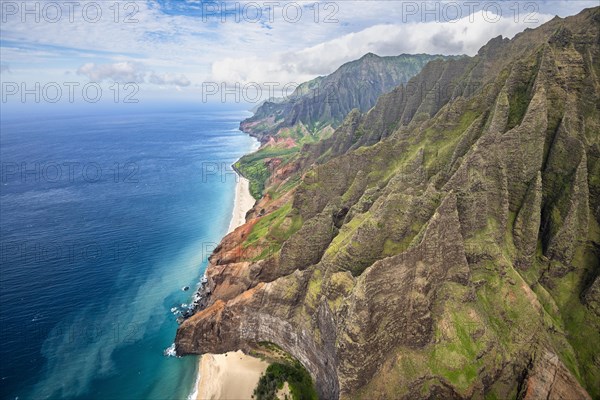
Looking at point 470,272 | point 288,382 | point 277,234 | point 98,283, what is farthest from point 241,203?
point 470,272

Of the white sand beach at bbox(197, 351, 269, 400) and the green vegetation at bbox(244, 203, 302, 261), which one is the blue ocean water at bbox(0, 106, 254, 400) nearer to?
the white sand beach at bbox(197, 351, 269, 400)

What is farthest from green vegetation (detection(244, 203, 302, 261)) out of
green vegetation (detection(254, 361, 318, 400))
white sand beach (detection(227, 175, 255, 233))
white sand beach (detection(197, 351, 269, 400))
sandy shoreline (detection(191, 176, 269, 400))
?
white sand beach (detection(227, 175, 255, 233))

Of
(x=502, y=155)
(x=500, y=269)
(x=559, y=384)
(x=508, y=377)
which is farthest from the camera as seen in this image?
(x=502, y=155)

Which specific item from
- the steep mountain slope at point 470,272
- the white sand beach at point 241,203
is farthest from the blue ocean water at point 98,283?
the steep mountain slope at point 470,272

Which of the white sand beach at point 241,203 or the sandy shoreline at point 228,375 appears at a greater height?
the white sand beach at point 241,203

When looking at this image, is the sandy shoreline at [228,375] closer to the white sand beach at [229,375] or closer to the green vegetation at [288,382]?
the white sand beach at [229,375]

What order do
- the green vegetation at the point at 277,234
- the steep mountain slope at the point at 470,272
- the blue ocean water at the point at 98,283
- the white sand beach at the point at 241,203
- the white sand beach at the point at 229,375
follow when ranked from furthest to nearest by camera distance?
the white sand beach at the point at 241,203 → the green vegetation at the point at 277,234 → the blue ocean water at the point at 98,283 → the white sand beach at the point at 229,375 → the steep mountain slope at the point at 470,272

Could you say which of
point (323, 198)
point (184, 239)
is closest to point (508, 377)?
point (323, 198)

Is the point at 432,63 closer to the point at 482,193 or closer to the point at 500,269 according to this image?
the point at 482,193
